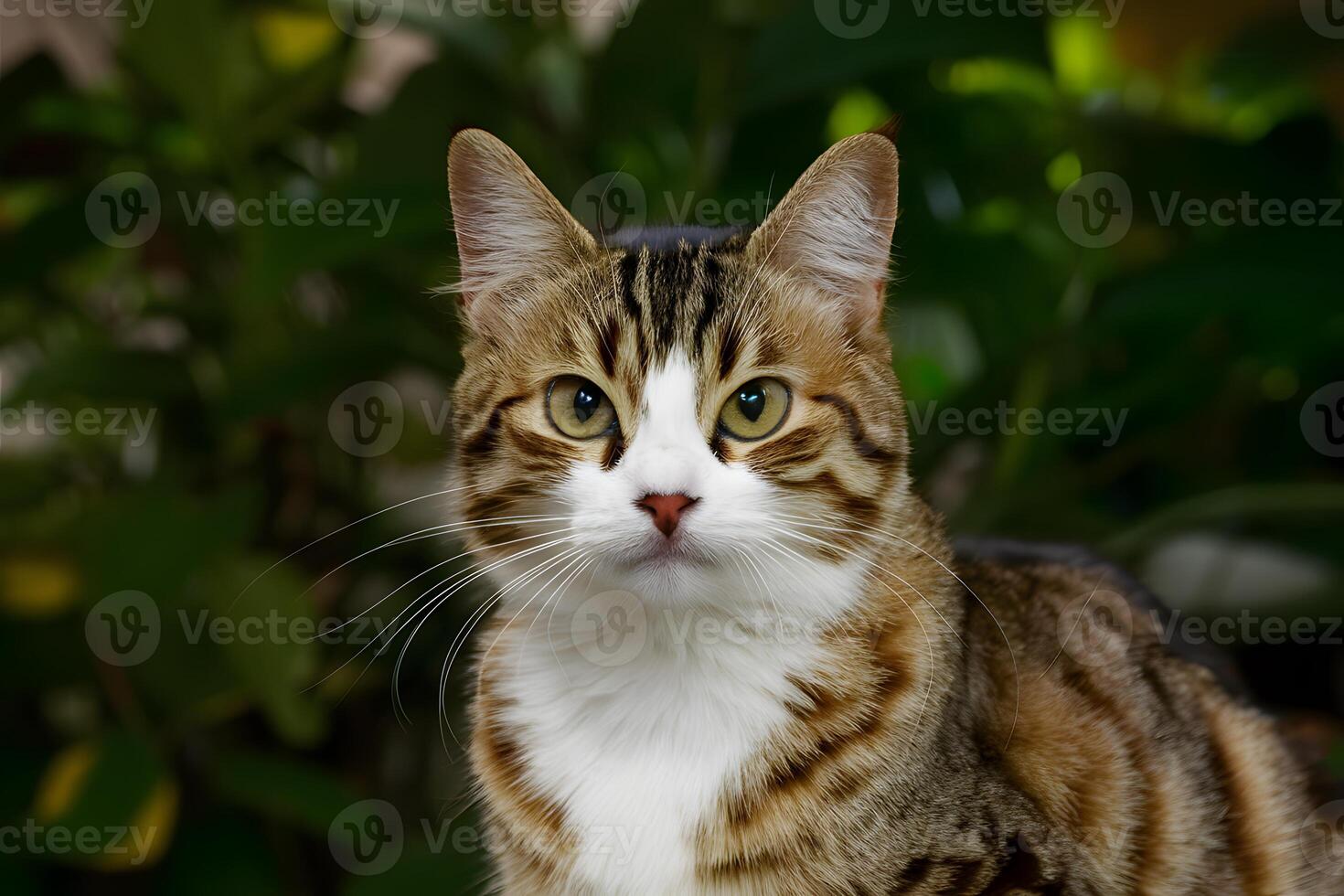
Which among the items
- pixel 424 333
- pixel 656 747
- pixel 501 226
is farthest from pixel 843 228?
pixel 424 333

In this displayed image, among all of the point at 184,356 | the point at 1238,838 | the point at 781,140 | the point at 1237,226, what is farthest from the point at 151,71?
the point at 1238,838

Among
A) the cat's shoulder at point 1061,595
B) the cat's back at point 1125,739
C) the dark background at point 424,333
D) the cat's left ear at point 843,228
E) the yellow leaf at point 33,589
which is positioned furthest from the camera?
the yellow leaf at point 33,589

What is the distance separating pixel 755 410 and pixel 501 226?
0.73 ft

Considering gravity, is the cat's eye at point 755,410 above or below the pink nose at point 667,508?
above

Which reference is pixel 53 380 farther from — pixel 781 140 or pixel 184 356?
pixel 781 140

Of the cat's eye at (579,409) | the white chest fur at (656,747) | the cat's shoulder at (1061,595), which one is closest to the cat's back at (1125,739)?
the cat's shoulder at (1061,595)

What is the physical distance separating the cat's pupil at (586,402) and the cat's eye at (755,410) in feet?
0.27

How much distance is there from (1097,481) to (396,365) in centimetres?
92

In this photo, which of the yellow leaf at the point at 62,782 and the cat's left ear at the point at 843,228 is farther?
the yellow leaf at the point at 62,782

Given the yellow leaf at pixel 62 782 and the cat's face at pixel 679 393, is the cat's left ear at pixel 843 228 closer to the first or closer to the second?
the cat's face at pixel 679 393

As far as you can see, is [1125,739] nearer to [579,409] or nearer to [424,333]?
[579,409]

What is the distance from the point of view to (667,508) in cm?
68

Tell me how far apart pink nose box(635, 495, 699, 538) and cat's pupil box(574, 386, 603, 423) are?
0.09 m

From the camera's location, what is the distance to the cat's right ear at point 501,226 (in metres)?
0.71
